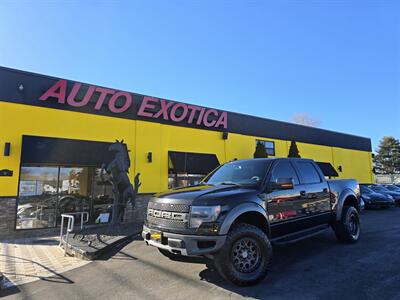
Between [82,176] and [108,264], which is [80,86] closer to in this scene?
[82,176]

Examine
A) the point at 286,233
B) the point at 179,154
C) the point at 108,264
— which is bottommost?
the point at 108,264

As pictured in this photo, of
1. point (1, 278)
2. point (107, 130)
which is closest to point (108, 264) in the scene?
point (1, 278)

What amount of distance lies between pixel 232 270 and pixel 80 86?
10939mm

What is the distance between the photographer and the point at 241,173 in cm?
570

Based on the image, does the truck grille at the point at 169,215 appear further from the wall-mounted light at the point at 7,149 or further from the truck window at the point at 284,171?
the wall-mounted light at the point at 7,149

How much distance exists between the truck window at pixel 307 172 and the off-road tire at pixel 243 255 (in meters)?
1.96

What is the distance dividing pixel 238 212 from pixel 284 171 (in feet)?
5.71

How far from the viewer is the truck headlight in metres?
4.18

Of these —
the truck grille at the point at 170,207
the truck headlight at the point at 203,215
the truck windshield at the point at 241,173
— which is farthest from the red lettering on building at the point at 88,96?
the truck headlight at the point at 203,215

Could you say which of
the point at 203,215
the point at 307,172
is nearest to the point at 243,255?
the point at 203,215

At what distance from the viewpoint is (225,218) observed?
4230 mm

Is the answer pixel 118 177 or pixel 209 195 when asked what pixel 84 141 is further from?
pixel 209 195

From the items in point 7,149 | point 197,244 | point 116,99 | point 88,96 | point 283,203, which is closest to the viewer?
point 197,244

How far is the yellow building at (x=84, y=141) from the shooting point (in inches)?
424
